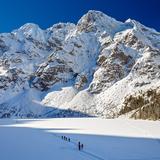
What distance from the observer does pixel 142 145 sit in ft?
127

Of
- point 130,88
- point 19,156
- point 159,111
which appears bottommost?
point 19,156

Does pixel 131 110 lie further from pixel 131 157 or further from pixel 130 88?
pixel 131 157

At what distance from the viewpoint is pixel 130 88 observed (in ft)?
652

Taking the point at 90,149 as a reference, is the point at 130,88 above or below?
above

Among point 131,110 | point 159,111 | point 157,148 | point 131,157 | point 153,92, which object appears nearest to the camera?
point 131,157

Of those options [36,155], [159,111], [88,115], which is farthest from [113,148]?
[88,115]

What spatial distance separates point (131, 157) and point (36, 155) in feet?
30.3

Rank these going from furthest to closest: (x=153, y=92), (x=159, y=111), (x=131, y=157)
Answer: (x=153, y=92)
(x=159, y=111)
(x=131, y=157)

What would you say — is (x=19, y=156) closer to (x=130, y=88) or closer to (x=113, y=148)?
(x=113, y=148)

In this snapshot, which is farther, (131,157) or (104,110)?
(104,110)

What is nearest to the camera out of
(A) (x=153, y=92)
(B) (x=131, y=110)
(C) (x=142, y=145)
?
(C) (x=142, y=145)

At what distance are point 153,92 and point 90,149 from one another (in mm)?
118466

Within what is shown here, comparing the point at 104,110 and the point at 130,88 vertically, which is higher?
the point at 130,88

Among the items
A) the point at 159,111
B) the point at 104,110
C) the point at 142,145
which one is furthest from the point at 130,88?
the point at 142,145
